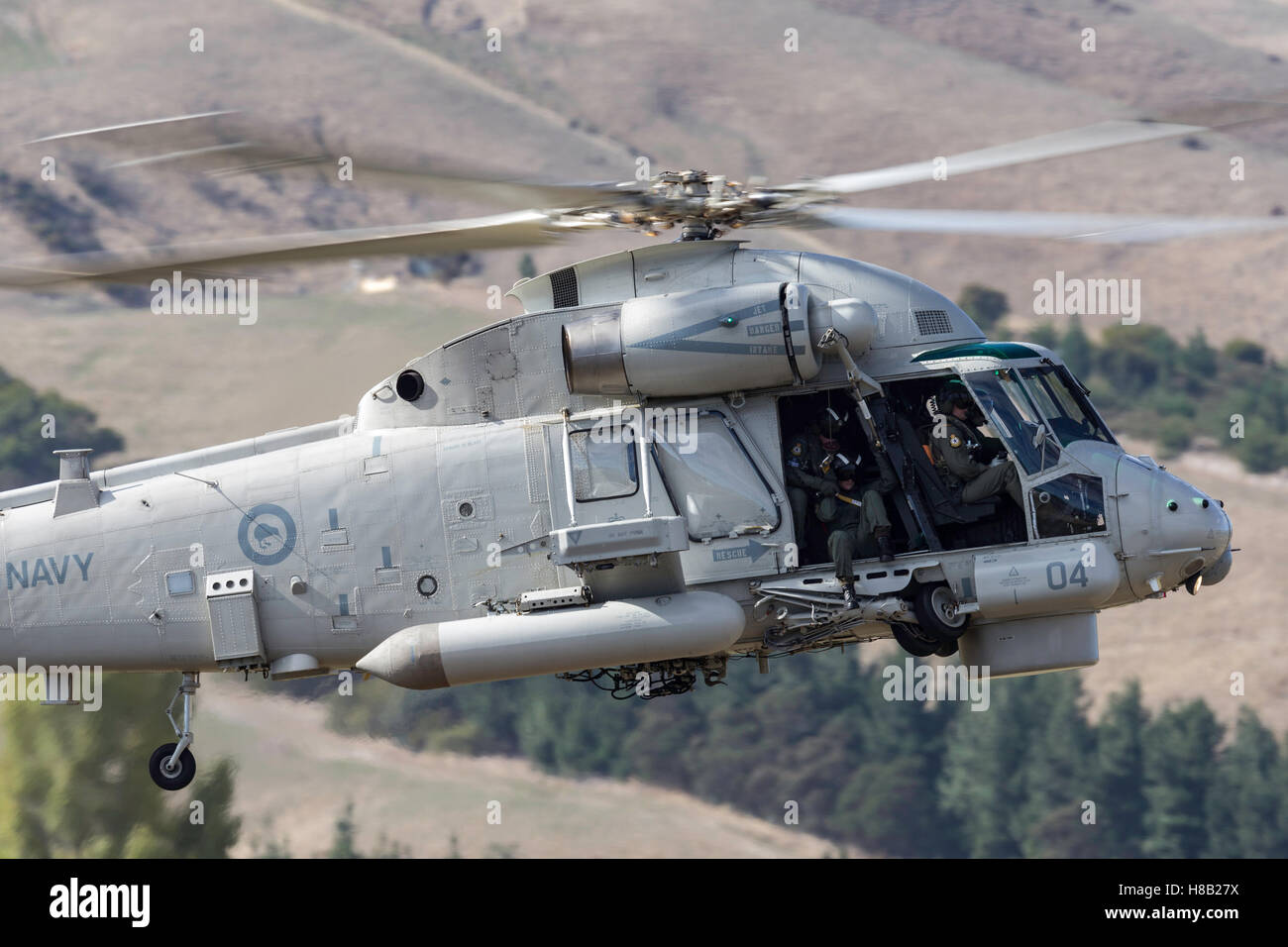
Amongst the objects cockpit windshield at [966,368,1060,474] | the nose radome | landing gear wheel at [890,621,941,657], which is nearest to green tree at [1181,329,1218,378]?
the nose radome

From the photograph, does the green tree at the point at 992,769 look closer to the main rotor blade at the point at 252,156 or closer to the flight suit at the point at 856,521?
the flight suit at the point at 856,521

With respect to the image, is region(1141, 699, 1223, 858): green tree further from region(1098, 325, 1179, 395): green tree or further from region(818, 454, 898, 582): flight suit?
region(818, 454, 898, 582): flight suit

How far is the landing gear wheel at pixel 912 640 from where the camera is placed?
1183 cm

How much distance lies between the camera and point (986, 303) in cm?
7419

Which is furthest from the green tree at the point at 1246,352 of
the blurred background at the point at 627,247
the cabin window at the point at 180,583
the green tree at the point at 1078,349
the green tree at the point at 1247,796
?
the cabin window at the point at 180,583

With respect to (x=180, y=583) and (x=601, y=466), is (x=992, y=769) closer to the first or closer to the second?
(x=601, y=466)

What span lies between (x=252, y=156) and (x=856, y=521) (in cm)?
481

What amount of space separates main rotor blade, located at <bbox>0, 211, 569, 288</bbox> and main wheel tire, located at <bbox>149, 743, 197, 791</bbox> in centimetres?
373

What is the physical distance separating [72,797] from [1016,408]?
1207 cm

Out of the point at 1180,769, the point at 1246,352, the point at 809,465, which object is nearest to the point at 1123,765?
the point at 1180,769

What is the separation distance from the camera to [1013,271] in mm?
78500

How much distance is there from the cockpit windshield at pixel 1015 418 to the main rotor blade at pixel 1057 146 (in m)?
1.51

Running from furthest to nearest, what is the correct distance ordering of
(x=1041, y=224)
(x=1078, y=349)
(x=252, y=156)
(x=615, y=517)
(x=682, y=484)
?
(x=1078, y=349), (x=682, y=484), (x=615, y=517), (x=1041, y=224), (x=252, y=156)
